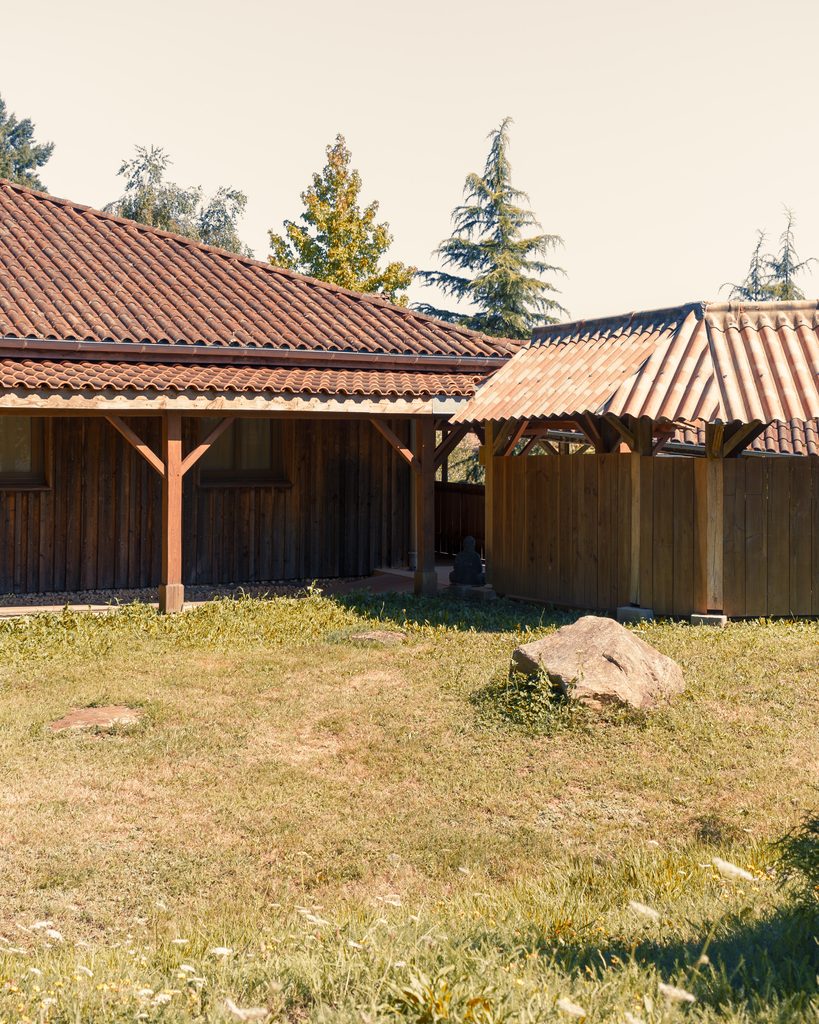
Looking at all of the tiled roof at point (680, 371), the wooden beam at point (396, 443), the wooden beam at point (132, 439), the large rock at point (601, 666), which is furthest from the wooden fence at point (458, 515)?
the large rock at point (601, 666)

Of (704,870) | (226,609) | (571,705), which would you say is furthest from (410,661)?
(704,870)

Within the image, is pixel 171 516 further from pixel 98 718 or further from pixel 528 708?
pixel 528 708

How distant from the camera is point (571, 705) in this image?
Answer: 9.20 meters

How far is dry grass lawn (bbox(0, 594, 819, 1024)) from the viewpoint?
→ 418cm

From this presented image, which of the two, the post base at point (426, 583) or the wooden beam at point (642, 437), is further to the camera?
the post base at point (426, 583)

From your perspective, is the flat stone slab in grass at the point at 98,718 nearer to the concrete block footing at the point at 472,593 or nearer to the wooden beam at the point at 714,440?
the concrete block footing at the point at 472,593

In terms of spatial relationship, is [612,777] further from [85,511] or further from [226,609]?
[85,511]

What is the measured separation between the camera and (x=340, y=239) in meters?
34.2

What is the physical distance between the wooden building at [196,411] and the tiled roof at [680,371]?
1.57m

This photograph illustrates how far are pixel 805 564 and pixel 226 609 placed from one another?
6.82m

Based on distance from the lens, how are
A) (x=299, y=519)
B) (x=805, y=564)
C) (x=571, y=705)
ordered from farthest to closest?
(x=299, y=519), (x=805, y=564), (x=571, y=705)

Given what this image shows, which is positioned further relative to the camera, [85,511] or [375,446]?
[375,446]

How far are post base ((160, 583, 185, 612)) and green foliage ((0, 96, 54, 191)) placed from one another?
146 feet

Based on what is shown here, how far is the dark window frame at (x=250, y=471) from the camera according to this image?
16984mm
